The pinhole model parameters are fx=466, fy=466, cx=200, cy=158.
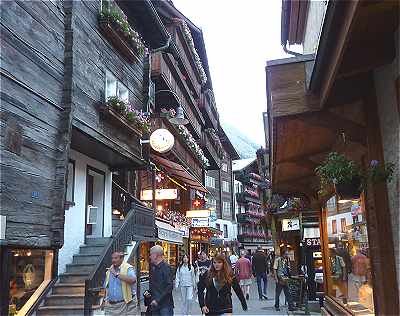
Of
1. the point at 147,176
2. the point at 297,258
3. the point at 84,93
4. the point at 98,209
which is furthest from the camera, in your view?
the point at 297,258

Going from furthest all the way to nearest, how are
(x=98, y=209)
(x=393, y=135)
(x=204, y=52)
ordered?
(x=204, y=52)
(x=98, y=209)
(x=393, y=135)

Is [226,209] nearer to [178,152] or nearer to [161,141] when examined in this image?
[178,152]

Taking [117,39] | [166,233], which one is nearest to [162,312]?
[117,39]

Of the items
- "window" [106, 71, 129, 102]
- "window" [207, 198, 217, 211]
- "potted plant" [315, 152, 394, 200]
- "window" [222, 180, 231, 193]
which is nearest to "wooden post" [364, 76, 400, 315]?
"potted plant" [315, 152, 394, 200]

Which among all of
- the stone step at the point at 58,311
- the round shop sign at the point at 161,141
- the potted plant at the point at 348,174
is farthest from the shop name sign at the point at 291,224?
the potted plant at the point at 348,174

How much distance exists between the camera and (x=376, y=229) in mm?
5574

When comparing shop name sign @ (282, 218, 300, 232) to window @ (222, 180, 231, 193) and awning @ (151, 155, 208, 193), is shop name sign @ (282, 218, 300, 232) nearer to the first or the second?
awning @ (151, 155, 208, 193)

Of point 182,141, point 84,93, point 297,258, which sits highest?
point 182,141

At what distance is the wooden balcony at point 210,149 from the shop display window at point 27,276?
90.2 ft

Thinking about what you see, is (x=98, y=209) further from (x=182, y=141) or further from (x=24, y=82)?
(x=182, y=141)

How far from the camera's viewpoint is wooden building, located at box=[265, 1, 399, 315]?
4.61 meters

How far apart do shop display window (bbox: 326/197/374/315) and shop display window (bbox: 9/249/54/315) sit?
6.47 m

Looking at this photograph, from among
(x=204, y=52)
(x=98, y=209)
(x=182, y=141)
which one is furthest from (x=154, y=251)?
(x=204, y=52)

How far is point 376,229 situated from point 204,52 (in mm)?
34523
